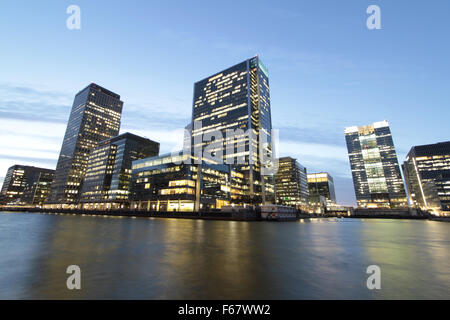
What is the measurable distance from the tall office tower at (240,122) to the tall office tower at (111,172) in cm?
4924

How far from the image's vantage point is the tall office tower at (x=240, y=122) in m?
145

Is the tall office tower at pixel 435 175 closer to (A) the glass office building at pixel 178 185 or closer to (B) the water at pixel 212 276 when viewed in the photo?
(A) the glass office building at pixel 178 185

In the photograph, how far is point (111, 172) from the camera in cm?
16500

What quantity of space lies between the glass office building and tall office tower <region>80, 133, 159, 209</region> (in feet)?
118

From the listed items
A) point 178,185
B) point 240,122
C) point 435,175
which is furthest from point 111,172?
point 435,175

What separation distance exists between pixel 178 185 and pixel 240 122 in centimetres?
7360

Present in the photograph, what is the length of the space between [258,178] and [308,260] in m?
133

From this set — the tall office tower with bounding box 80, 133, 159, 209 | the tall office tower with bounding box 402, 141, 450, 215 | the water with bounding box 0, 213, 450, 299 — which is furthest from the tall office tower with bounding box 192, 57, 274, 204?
the tall office tower with bounding box 402, 141, 450, 215

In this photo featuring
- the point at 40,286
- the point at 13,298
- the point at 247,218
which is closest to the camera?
the point at 13,298

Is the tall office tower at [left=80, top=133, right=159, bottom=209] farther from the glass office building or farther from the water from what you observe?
the water

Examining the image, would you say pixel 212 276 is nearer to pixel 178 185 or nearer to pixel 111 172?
pixel 178 185

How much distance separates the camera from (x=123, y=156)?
525ft
